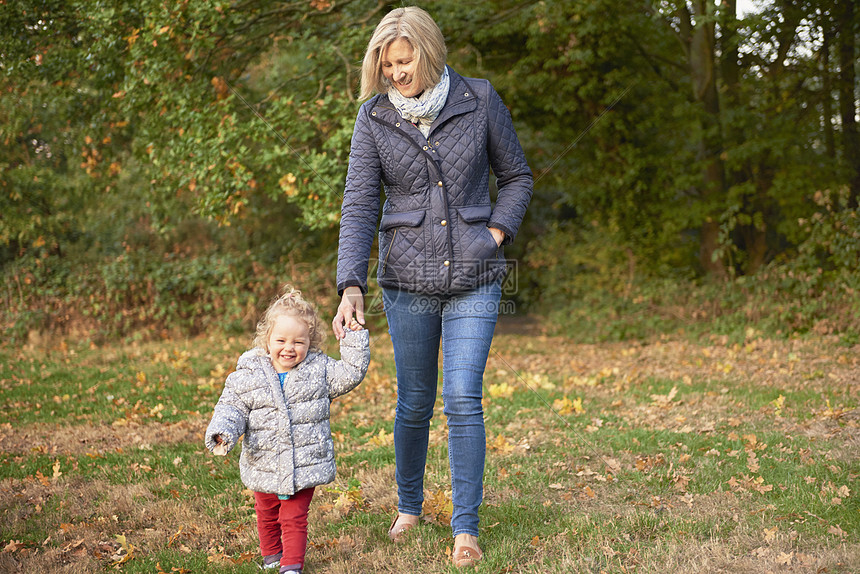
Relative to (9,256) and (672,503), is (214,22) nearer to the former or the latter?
(672,503)

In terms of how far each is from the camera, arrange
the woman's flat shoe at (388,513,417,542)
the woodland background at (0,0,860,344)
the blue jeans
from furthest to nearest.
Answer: the woodland background at (0,0,860,344), the woman's flat shoe at (388,513,417,542), the blue jeans

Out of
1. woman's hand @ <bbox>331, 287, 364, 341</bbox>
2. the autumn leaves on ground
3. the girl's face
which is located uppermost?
woman's hand @ <bbox>331, 287, 364, 341</bbox>

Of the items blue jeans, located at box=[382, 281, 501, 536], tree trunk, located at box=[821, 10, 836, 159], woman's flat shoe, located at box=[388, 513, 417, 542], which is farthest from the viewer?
tree trunk, located at box=[821, 10, 836, 159]

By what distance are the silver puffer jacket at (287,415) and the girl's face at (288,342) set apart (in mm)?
40

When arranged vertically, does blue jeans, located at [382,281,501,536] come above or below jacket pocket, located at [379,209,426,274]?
below

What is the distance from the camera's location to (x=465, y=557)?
2996 mm

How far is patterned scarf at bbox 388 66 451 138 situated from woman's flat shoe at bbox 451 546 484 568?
1.69 m

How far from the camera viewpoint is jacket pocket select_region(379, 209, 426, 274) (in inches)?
120

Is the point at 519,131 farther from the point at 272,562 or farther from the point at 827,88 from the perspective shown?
the point at 272,562

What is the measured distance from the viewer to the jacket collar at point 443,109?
3.05 meters

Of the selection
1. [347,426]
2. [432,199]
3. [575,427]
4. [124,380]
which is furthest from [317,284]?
[432,199]

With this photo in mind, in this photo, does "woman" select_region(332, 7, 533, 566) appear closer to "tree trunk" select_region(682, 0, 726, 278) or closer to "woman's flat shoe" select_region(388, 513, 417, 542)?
"woman's flat shoe" select_region(388, 513, 417, 542)

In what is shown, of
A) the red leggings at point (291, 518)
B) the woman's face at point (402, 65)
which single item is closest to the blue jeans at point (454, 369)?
the red leggings at point (291, 518)

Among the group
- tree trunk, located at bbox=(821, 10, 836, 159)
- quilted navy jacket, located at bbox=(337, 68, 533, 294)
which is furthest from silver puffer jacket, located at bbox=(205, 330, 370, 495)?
tree trunk, located at bbox=(821, 10, 836, 159)
